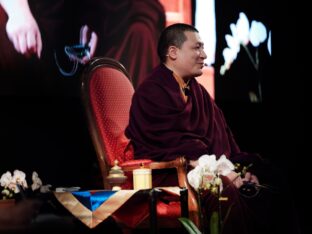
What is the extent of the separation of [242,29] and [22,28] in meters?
1.60

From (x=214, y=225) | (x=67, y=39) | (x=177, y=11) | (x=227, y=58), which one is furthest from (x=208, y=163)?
(x=227, y=58)

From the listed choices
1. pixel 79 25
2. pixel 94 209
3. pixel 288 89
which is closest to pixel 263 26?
pixel 288 89

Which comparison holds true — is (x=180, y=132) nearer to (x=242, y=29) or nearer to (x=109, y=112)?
(x=109, y=112)

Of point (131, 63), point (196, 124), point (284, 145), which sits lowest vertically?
point (284, 145)

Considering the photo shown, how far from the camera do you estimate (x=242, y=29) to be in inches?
159

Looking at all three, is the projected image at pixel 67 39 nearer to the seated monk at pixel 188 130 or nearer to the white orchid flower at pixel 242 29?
the seated monk at pixel 188 130

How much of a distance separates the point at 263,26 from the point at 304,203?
49.6 inches

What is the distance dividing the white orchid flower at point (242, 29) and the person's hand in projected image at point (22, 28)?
1.47 metres

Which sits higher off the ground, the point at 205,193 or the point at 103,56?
the point at 103,56

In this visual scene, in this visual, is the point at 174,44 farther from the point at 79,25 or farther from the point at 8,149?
the point at 8,149

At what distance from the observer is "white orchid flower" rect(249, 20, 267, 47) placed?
409 centimetres

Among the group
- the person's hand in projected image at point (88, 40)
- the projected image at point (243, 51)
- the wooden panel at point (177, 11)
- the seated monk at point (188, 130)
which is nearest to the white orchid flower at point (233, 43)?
the projected image at point (243, 51)

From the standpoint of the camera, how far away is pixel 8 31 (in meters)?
3.02

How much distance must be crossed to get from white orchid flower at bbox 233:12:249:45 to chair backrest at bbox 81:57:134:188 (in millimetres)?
1118
